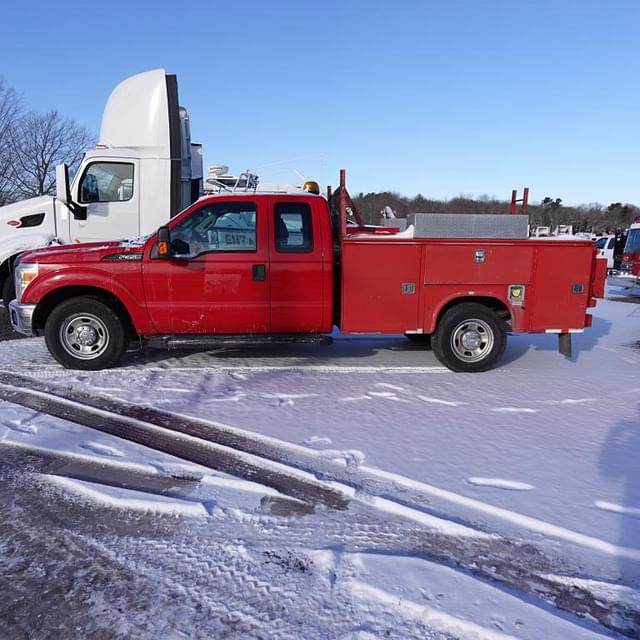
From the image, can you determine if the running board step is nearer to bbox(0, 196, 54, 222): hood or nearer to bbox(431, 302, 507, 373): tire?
bbox(431, 302, 507, 373): tire

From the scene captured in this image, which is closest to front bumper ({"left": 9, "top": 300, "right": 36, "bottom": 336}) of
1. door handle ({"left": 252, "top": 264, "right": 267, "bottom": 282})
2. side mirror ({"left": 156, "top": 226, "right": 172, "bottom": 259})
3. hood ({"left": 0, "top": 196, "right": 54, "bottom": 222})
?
side mirror ({"left": 156, "top": 226, "right": 172, "bottom": 259})

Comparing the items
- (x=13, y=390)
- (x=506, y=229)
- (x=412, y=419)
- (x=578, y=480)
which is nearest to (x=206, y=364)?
(x=13, y=390)

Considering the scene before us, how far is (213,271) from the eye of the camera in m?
5.93

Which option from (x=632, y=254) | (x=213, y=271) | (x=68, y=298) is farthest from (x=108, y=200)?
(x=632, y=254)

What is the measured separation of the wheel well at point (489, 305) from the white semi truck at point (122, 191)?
196 inches

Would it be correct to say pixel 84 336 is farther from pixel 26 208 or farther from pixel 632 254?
pixel 632 254

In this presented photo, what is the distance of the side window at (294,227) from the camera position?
6.03 metres

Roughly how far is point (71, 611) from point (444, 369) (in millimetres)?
4990

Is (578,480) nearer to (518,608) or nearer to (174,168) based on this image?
Result: (518,608)

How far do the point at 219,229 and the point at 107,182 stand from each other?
3830 mm

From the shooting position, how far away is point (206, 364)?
652 cm

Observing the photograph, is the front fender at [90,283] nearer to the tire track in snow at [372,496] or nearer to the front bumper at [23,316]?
the front bumper at [23,316]

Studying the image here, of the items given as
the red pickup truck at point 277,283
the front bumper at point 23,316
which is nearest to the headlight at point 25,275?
the red pickup truck at point 277,283

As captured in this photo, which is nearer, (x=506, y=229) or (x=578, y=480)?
(x=578, y=480)
